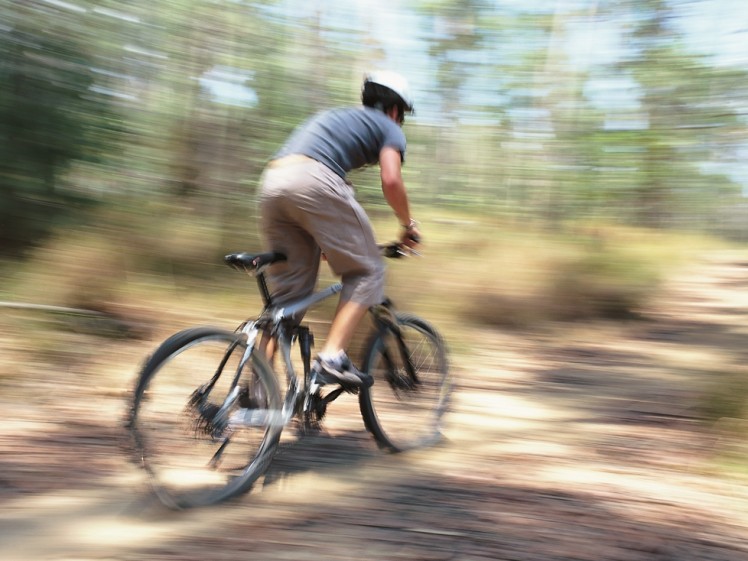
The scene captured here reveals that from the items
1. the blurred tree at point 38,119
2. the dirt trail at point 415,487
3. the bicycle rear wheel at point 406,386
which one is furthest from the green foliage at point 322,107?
the bicycle rear wheel at point 406,386

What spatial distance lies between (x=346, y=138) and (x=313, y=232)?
484 mm

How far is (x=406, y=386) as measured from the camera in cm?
403

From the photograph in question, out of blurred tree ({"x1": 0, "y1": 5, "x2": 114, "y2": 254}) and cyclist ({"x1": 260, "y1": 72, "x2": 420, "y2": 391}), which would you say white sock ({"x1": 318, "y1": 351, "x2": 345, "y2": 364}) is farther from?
blurred tree ({"x1": 0, "y1": 5, "x2": 114, "y2": 254})

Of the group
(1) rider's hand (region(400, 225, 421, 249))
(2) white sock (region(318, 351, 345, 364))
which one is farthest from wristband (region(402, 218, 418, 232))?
(2) white sock (region(318, 351, 345, 364))

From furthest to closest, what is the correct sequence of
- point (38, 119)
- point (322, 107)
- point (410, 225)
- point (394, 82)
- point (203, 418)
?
1. point (322, 107)
2. point (38, 119)
3. point (410, 225)
4. point (394, 82)
5. point (203, 418)

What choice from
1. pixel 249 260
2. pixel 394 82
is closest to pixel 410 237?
pixel 394 82

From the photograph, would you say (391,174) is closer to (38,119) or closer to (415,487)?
(415,487)

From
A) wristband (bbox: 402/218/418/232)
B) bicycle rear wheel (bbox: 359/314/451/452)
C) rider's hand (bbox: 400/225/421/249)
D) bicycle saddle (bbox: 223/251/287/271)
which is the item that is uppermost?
wristband (bbox: 402/218/418/232)

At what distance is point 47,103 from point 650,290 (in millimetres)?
7254

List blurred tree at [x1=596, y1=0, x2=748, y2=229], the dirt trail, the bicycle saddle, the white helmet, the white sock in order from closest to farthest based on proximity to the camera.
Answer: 1. the dirt trail
2. the bicycle saddle
3. the white sock
4. the white helmet
5. blurred tree at [x1=596, y1=0, x2=748, y2=229]

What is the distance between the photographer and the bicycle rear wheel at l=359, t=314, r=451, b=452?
3.78 m

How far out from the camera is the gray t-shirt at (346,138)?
3350 millimetres

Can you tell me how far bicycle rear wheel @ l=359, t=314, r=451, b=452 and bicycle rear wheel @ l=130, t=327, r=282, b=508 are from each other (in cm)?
73

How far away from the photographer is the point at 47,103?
267 inches
